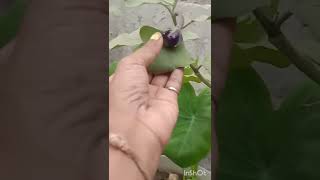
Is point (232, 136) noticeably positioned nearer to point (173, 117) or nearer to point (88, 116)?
point (173, 117)

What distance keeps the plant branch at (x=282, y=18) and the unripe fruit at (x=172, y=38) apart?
0.13 metres

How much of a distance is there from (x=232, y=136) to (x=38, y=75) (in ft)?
0.89

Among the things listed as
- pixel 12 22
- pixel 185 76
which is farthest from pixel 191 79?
pixel 12 22

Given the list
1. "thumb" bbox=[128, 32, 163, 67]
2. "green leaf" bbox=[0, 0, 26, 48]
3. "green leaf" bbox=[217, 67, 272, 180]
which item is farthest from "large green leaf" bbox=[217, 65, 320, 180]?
"green leaf" bbox=[0, 0, 26, 48]

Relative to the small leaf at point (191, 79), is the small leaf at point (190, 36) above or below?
above

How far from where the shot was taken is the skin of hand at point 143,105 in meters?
0.95

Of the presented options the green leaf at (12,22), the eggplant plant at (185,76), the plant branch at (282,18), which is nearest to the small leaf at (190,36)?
the eggplant plant at (185,76)

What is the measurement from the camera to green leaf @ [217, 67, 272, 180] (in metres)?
0.95

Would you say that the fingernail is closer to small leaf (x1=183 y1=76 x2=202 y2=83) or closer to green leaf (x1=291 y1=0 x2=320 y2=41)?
small leaf (x1=183 y1=76 x2=202 y2=83)

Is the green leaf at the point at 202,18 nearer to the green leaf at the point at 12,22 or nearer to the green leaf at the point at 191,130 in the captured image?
the green leaf at the point at 191,130

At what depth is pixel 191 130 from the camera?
37.5 inches

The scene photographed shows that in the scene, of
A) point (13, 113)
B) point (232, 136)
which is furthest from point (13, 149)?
point (232, 136)

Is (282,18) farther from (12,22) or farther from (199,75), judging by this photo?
(12,22)

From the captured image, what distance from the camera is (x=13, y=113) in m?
0.96
